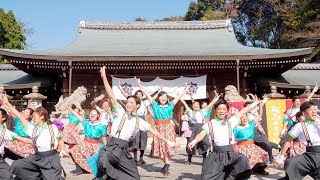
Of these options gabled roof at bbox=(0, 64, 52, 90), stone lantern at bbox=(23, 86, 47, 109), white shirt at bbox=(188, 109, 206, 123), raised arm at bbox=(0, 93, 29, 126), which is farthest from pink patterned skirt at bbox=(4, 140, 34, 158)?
gabled roof at bbox=(0, 64, 52, 90)

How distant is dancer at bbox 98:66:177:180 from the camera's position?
481 cm

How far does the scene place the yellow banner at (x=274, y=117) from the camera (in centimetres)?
966

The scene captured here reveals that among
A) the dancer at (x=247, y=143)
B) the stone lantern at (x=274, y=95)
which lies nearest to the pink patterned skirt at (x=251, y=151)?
the dancer at (x=247, y=143)

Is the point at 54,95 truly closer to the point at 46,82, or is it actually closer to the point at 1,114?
the point at 46,82

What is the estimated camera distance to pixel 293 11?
2783 centimetres

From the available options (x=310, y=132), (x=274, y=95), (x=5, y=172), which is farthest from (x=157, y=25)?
(x=5, y=172)

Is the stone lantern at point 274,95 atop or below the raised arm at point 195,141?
atop

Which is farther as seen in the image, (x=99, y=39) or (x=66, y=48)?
(x=99, y=39)

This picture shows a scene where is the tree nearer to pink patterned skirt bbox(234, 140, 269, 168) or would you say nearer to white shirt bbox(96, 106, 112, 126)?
white shirt bbox(96, 106, 112, 126)

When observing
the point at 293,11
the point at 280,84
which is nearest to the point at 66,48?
the point at 280,84

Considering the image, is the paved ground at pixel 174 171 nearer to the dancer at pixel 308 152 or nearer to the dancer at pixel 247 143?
the dancer at pixel 247 143

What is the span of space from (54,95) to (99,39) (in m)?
4.07

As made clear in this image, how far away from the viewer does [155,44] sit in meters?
17.3

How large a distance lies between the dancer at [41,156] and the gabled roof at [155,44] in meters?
8.43
